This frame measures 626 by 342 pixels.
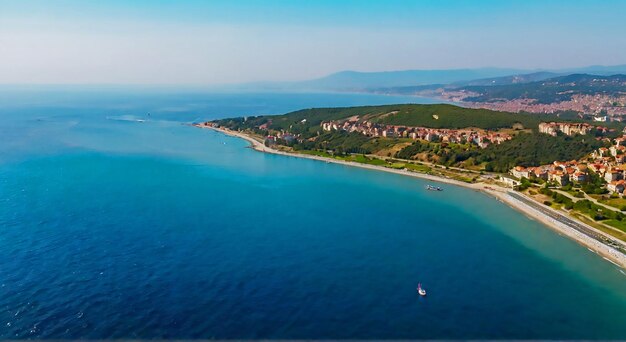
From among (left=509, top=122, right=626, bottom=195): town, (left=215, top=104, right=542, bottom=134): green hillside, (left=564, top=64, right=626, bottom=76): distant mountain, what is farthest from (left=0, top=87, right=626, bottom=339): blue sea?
(left=564, top=64, right=626, bottom=76): distant mountain

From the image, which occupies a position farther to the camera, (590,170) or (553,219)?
(590,170)

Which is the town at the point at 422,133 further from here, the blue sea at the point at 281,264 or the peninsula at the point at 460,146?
the blue sea at the point at 281,264

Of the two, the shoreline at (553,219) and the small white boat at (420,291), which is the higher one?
the small white boat at (420,291)

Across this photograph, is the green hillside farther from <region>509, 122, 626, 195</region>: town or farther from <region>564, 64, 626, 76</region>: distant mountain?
<region>564, 64, 626, 76</region>: distant mountain

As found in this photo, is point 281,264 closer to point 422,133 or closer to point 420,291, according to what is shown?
point 420,291

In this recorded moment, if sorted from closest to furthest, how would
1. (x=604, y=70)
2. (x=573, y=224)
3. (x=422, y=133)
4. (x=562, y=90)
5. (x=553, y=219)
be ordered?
(x=573, y=224), (x=553, y=219), (x=422, y=133), (x=562, y=90), (x=604, y=70)

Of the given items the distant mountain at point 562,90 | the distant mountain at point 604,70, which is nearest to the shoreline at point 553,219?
the distant mountain at point 562,90

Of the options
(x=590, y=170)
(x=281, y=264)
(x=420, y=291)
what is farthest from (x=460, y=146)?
(x=420, y=291)

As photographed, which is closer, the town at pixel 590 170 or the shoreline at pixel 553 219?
the shoreline at pixel 553 219
